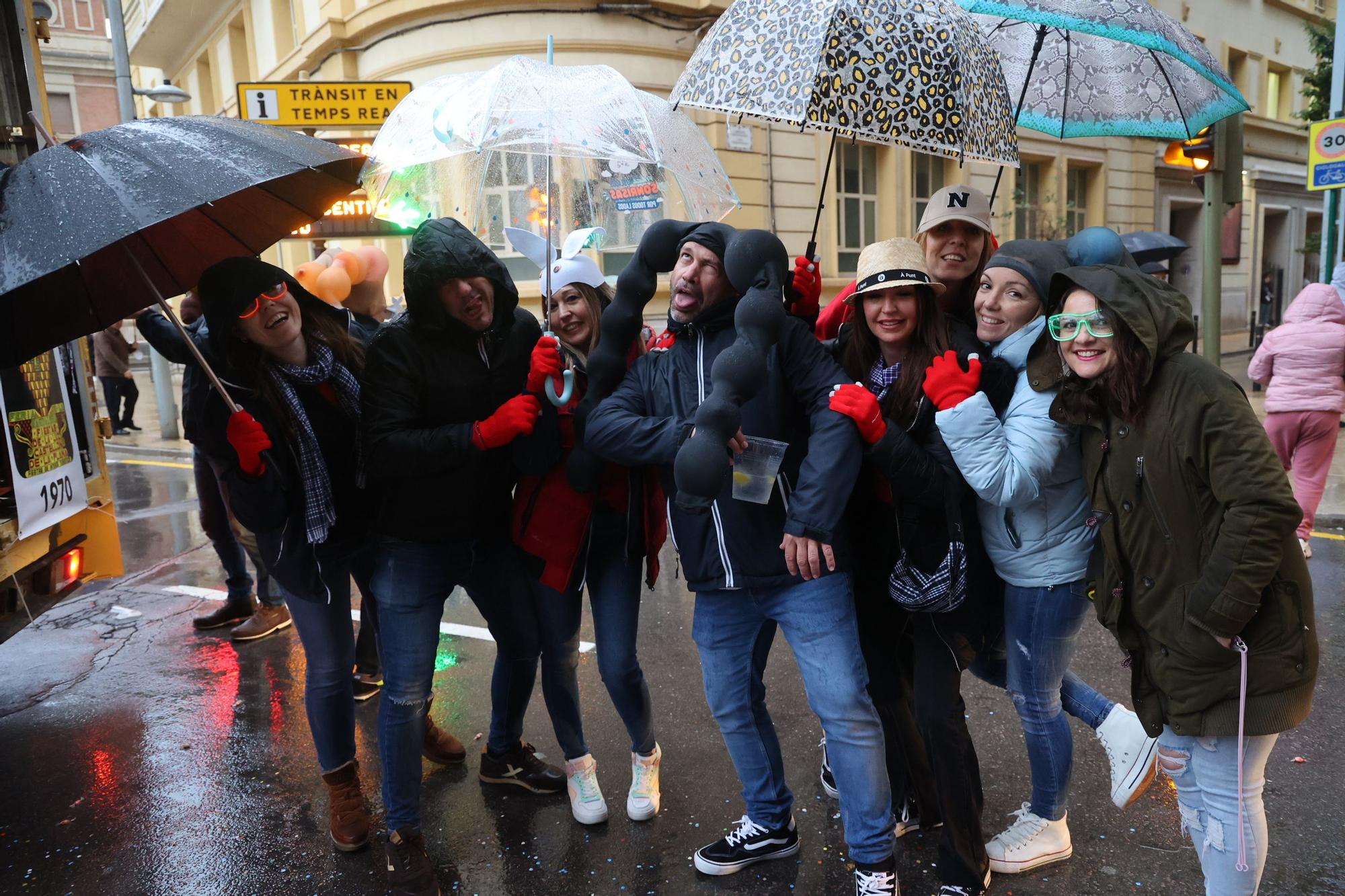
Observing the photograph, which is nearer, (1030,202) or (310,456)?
(310,456)

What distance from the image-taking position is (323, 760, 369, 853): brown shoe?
301cm

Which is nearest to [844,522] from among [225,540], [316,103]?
[225,540]

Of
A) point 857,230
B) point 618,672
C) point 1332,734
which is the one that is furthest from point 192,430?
point 857,230

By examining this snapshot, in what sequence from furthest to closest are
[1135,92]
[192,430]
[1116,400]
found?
[1135,92] → [192,430] → [1116,400]

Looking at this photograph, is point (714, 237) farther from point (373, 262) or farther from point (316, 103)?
point (316, 103)

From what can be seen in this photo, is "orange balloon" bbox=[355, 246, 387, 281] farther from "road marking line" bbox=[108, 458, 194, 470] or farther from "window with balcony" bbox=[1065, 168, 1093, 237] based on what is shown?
"window with balcony" bbox=[1065, 168, 1093, 237]

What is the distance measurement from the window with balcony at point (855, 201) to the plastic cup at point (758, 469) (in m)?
12.9

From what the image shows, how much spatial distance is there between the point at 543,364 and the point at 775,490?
0.76 metres

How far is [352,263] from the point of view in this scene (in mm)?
4328

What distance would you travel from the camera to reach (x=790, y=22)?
266 centimetres

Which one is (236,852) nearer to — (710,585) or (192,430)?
(192,430)

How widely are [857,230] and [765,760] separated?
13540 mm

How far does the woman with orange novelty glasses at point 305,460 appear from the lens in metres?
2.71

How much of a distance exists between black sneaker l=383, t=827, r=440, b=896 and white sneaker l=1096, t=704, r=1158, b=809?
203cm
